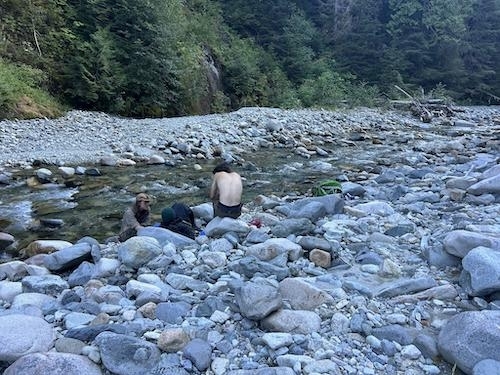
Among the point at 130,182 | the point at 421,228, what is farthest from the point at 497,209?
the point at 130,182

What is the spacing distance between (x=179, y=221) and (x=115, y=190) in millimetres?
2488

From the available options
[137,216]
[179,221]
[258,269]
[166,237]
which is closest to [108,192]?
[137,216]

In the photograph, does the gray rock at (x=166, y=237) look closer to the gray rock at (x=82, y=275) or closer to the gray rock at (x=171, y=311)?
the gray rock at (x=82, y=275)

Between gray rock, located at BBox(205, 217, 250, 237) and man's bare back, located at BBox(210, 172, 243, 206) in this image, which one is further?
man's bare back, located at BBox(210, 172, 243, 206)

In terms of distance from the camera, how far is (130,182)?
25.3 ft

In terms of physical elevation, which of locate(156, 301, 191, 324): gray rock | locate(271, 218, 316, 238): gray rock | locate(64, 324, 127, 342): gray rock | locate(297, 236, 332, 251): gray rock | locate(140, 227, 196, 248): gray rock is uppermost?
locate(64, 324, 127, 342): gray rock

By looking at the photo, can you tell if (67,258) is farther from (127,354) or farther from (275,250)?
(127,354)

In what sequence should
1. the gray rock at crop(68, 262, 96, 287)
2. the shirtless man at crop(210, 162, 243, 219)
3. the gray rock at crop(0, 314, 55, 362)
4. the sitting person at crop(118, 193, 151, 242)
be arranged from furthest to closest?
the shirtless man at crop(210, 162, 243, 219) → the sitting person at crop(118, 193, 151, 242) → the gray rock at crop(68, 262, 96, 287) → the gray rock at crop(0, 314, 55, 362)

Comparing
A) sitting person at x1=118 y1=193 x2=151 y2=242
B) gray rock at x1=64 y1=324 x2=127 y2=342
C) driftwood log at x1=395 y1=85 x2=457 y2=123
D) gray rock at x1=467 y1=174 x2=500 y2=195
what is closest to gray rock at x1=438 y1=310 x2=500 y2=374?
gray rock at x1=64 y1=324 x2=127 y2=342

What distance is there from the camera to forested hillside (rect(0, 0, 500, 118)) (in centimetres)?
1362

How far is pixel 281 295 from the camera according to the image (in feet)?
9.29

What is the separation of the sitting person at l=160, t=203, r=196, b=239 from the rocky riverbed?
1.61 ft

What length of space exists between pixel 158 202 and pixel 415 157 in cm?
681

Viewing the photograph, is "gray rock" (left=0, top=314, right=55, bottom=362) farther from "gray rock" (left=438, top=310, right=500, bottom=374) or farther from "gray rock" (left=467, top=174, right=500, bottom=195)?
"gray rock" (left=467, top=174, right=500, bottom=195)
